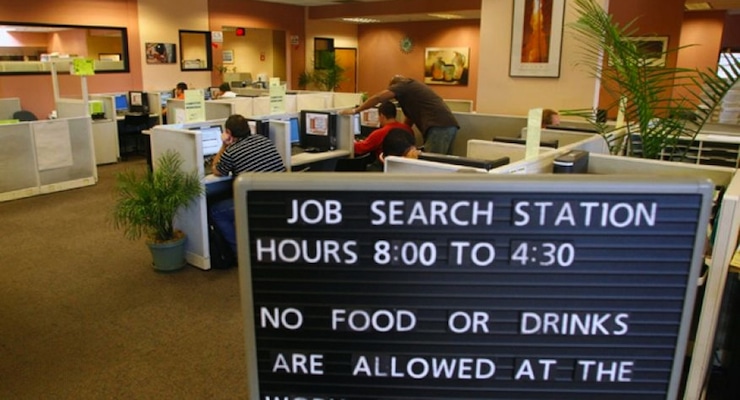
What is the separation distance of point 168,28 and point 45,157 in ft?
15.7

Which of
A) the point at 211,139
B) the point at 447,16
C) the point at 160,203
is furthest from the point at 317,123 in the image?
the point at 447,16

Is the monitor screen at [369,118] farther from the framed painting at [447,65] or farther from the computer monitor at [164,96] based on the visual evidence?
the framed painting at [447,65]

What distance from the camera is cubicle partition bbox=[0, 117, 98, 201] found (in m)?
6.00

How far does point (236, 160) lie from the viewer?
14.0ft

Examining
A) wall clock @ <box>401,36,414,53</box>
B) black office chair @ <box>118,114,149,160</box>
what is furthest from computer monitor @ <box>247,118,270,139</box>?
wall clock @ <box>401,36,414,53</box>

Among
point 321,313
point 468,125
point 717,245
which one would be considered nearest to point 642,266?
point 321,313

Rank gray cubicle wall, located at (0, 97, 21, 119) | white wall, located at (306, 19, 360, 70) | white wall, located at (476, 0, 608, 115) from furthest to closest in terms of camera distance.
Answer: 1. white wall, located at (306, 19, 360, 70)
2. gray cubicle wall, located at (0, 97, 21, 119)
3. white wall, located at (476, 0, 608, 115)

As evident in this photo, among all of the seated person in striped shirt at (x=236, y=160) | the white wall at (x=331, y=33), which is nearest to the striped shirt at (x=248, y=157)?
the seated person in striped shirt at (x=236, y=160)

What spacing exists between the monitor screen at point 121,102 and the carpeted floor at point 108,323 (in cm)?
443

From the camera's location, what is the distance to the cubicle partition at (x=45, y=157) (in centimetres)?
600

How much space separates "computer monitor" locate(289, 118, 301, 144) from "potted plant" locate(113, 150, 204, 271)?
5.43 feet

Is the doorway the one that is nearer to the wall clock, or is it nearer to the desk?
the wall clock

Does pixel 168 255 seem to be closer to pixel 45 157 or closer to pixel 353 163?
pixel 353 163

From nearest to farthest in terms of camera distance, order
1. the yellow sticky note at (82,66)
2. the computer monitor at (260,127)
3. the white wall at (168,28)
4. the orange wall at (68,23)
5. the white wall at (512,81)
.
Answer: the computer monitor at (260,127), the white wall at (512,81), the yellow sticky note at (82,66), the orange wall at (68,23), the white wall at (168,28)
